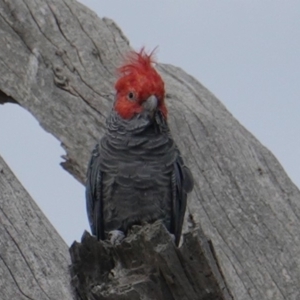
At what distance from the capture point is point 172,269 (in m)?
4.22

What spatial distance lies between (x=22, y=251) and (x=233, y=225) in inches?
58.2

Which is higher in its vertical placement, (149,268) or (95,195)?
(95,195)

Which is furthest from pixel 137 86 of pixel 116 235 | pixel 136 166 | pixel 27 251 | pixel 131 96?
pixel 27 251

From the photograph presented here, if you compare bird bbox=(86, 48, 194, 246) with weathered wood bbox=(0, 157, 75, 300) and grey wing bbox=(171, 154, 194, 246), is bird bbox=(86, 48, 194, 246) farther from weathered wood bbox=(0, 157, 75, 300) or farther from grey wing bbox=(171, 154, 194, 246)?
weathered wood bbox=(0, 157, 75, 300)

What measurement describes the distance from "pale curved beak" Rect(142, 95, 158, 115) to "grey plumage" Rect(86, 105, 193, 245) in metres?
0.05

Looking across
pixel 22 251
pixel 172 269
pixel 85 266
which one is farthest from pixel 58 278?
pixel 172 269

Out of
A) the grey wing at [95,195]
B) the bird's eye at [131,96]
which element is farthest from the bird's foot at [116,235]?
the bird's eye at [131,96]

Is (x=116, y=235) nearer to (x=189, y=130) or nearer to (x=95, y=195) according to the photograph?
(x=95, y=195)

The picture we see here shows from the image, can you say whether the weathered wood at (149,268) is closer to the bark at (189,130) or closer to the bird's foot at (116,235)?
the bird's foot at (116,235)

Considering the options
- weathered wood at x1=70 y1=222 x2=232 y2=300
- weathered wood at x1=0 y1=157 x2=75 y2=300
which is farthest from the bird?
weathered wood at x1=70 y1=222 x2=232 y2=300

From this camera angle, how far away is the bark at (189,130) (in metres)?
5.79

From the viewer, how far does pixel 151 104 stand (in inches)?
221

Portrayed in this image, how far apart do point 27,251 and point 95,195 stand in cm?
83

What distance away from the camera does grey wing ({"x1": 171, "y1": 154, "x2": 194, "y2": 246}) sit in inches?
228
